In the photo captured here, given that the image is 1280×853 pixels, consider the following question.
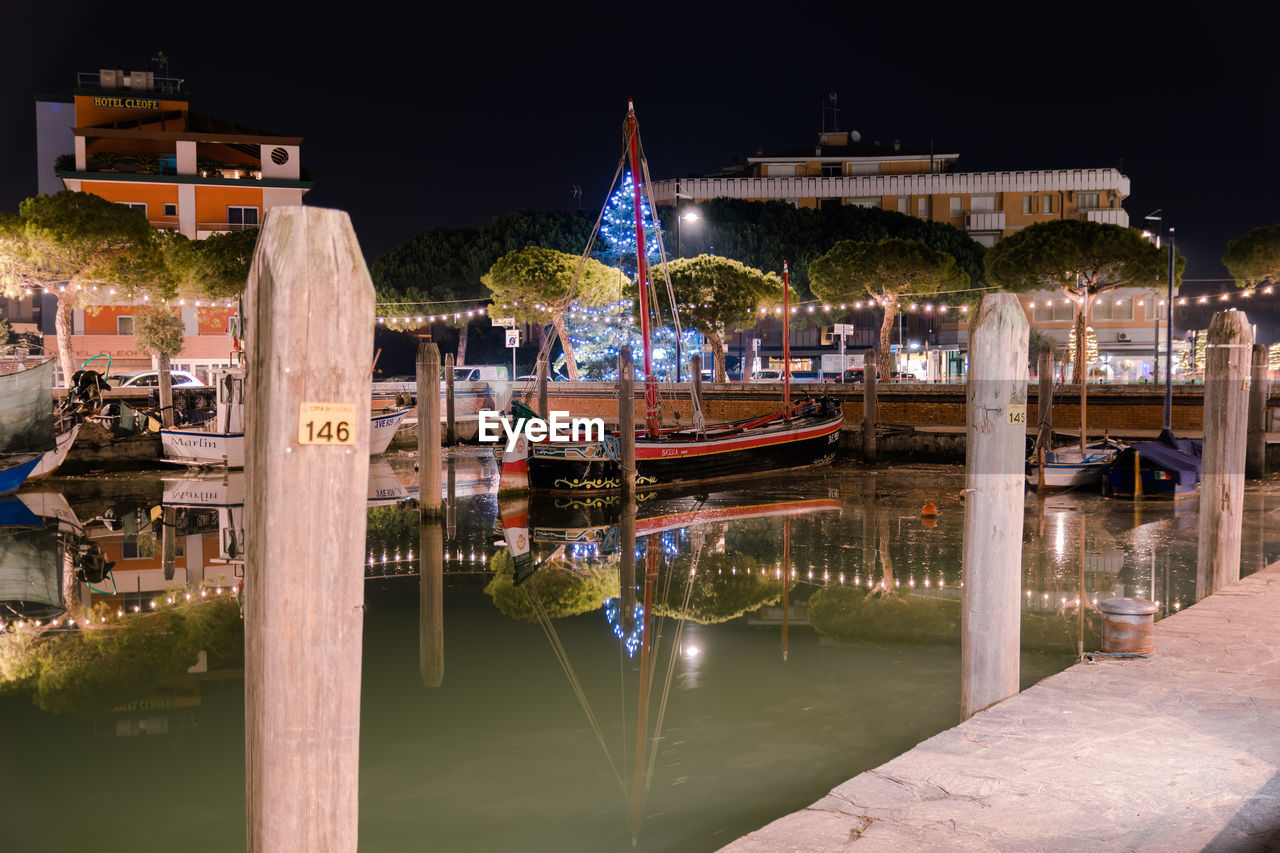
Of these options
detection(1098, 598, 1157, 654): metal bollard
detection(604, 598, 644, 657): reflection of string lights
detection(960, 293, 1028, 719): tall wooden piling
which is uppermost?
detection(960, 293, 1028, 719): tall wooden piling

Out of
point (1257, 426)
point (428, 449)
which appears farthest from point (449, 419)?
point (1257, 426)

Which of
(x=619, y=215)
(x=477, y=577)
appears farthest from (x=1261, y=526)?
(x=619, y=215)

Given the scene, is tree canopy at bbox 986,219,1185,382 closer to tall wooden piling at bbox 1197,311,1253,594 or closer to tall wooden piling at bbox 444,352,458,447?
tall wooden piling at bbox 444,352,458,447

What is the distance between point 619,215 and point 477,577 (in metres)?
27.6

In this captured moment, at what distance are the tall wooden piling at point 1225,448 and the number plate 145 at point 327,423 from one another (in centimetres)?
761

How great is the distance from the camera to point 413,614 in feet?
35.6

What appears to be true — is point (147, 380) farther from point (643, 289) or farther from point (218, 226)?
point (643, 289)

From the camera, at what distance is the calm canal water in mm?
6004

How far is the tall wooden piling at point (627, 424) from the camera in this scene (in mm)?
18344

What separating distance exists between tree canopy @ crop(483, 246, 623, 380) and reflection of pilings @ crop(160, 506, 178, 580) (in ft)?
70.2

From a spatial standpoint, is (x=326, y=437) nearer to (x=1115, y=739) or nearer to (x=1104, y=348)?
(x=1115, y=739)

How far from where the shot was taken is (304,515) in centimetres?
301

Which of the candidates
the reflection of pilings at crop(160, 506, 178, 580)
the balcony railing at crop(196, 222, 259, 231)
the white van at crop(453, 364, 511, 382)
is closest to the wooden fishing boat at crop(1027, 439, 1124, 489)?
the reflection of pilings at crop(160, 506, 178, 580)

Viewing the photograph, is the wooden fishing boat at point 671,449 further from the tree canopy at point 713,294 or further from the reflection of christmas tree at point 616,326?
the tree canopy at point 713,294
